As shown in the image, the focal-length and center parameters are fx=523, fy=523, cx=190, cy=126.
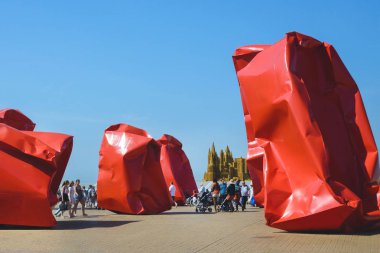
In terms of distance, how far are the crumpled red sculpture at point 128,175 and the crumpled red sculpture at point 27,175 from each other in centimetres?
582

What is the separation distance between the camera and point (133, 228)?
15.5 m

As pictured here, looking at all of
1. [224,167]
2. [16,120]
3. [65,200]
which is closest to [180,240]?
[16,120]

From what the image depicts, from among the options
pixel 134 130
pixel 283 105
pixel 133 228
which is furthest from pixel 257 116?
pixel 134 130

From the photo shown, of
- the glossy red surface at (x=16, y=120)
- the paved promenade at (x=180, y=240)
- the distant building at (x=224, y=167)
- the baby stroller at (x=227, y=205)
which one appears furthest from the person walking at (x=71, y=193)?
the distant building at (x=224, y=167)

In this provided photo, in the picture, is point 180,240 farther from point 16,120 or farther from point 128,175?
point 128,175

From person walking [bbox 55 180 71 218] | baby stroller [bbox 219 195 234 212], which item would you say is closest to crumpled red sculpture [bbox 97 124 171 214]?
person walking [bbox 55 180 71 218]

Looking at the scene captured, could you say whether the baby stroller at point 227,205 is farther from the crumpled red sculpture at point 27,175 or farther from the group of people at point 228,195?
the crumpled red sculpture at point 27,175

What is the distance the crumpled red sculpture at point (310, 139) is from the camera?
1236 cm

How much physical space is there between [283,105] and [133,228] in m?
5.86

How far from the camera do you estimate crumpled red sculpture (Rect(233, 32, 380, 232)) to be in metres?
12.4

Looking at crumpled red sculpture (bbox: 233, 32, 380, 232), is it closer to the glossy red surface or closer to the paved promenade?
the paved promenade

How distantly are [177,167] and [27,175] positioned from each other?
2116 cm

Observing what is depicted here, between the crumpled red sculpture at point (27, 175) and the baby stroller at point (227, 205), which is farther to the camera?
the baby stroller at point (227, 205)

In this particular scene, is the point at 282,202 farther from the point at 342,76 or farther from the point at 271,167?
the point at 342,76
